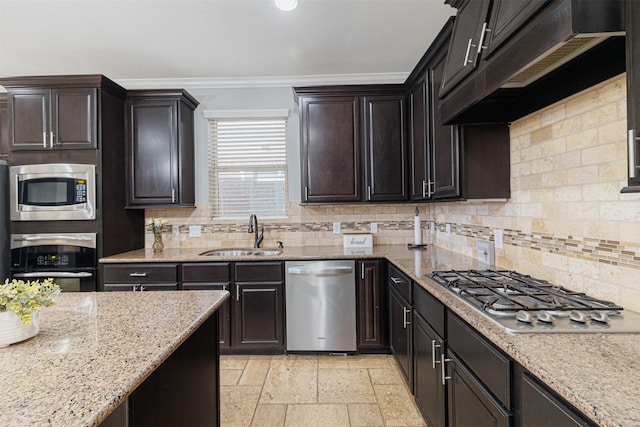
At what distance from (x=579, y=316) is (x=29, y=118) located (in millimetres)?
4081

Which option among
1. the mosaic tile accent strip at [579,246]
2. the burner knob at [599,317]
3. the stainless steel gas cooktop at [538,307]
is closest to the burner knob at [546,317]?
the stainless steel gas cooktop at [538,307]

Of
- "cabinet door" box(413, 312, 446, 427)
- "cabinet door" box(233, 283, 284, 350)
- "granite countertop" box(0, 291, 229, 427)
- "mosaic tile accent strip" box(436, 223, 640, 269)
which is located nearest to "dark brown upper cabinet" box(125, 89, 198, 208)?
"cabinet door" box(233, 283, 284, 350)

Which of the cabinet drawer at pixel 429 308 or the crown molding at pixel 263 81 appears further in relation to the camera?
the crown molding at pixel 263 81

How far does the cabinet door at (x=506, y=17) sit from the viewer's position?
1152mm

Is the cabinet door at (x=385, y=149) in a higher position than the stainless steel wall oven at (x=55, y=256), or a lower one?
higher

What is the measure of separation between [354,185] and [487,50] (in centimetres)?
194

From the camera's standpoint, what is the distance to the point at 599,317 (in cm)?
115

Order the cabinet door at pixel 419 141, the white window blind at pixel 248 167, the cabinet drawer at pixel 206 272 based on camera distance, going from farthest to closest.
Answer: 1. the white window blind at pixel 248 167
2. the cabinet drawer at pixel 206 272
3. the cabinet door at pixel 419 141

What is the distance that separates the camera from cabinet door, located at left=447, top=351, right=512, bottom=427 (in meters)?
1.12

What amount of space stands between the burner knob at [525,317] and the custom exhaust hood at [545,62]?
35.0 inches

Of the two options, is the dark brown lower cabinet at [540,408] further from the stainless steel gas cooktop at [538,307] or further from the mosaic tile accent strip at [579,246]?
the mosaic tile accent strip at [579,246]

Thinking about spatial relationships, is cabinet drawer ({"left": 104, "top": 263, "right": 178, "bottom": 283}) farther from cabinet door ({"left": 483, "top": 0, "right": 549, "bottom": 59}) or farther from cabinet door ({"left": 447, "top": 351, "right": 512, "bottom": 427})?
cabinet door ({"left": 483, "top": 0, "right": 549, "bottom": 59})

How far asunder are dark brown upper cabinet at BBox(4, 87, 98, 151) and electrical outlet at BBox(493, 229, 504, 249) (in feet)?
11.0

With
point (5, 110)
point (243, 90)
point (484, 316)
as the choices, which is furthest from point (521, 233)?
point (5, 110)
